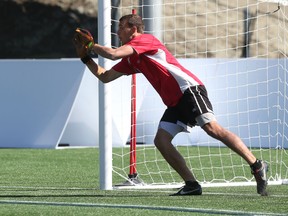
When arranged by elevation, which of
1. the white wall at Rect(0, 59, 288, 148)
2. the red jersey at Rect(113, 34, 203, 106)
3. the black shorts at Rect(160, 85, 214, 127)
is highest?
the red jersey at Rect(113, 34, 203, 106)

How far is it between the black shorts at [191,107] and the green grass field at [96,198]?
72 centimetres

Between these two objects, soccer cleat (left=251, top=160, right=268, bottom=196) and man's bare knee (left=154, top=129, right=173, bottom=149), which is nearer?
soccer cleat (left=251, top=160, right=268, bottom=196)

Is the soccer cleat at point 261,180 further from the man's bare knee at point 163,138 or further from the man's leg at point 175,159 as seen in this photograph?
the man's bare knee at point 163,138

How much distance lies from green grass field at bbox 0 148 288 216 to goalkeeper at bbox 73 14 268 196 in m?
0.31

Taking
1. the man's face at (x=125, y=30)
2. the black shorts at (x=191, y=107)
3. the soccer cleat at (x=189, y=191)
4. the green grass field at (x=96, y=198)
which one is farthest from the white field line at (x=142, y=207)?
the man's face at (x=125, y=30)

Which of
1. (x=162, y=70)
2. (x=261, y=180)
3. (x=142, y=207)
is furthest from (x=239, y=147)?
(x=142, y=207)

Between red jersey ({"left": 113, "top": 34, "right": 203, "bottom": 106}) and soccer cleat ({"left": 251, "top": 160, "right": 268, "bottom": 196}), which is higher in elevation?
red jersey ({"left": 113, "top": 34, "right": 203, "bottom": 106})

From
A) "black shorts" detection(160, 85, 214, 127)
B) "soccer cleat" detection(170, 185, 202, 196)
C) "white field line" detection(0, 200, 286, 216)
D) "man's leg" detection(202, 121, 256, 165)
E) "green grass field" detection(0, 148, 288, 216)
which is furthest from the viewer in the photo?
"soccer cleat" detection(170, 185, 202, 196)

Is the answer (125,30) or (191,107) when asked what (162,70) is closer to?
(191,107)

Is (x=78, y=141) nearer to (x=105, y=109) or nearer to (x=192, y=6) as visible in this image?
(x=192, y=6)

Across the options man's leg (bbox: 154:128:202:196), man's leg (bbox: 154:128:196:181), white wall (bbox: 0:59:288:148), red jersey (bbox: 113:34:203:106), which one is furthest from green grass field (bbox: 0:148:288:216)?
white wall (bbox: 0:59:288:148)

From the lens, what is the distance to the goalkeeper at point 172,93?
399 inches

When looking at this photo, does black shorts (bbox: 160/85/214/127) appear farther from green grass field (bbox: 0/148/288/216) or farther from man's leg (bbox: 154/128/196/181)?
green grass field (bbox: 0/148/288/216)

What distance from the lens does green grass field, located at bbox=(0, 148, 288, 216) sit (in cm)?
859
